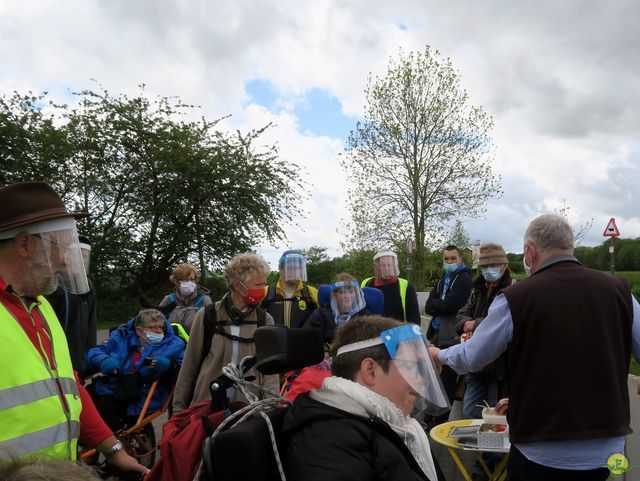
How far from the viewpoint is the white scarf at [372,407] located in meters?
1.82

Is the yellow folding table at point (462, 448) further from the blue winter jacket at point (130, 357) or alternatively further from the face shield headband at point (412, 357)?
the blue winter jacket at point (130, 357)

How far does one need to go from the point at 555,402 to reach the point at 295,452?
4.60 feet

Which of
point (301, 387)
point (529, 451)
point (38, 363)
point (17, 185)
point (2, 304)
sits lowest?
point (529, 451)

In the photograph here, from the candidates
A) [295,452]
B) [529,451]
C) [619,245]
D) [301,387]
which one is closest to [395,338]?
[301,387]

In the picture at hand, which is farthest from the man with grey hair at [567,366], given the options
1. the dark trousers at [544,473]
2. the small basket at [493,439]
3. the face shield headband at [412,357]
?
the small basket at [493,439]

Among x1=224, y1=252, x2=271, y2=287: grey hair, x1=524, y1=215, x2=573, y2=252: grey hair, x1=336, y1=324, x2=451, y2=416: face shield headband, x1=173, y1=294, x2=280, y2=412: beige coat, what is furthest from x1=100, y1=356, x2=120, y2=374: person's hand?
x1=524, y1=215, x2=573, y2=252: grey hair

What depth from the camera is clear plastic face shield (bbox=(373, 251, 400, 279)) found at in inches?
230

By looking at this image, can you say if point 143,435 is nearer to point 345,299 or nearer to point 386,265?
point 345,299

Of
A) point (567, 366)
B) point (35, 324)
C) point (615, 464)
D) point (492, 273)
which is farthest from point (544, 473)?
point (492, 273)

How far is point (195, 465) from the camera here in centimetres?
179

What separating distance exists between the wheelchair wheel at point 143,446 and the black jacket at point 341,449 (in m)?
3.23

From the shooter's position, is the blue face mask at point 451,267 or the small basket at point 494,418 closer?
the small basket at point 494,418

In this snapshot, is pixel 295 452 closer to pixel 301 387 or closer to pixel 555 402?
pixel 301 387

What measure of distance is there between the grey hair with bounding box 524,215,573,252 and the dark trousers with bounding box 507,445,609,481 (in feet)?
3.36
